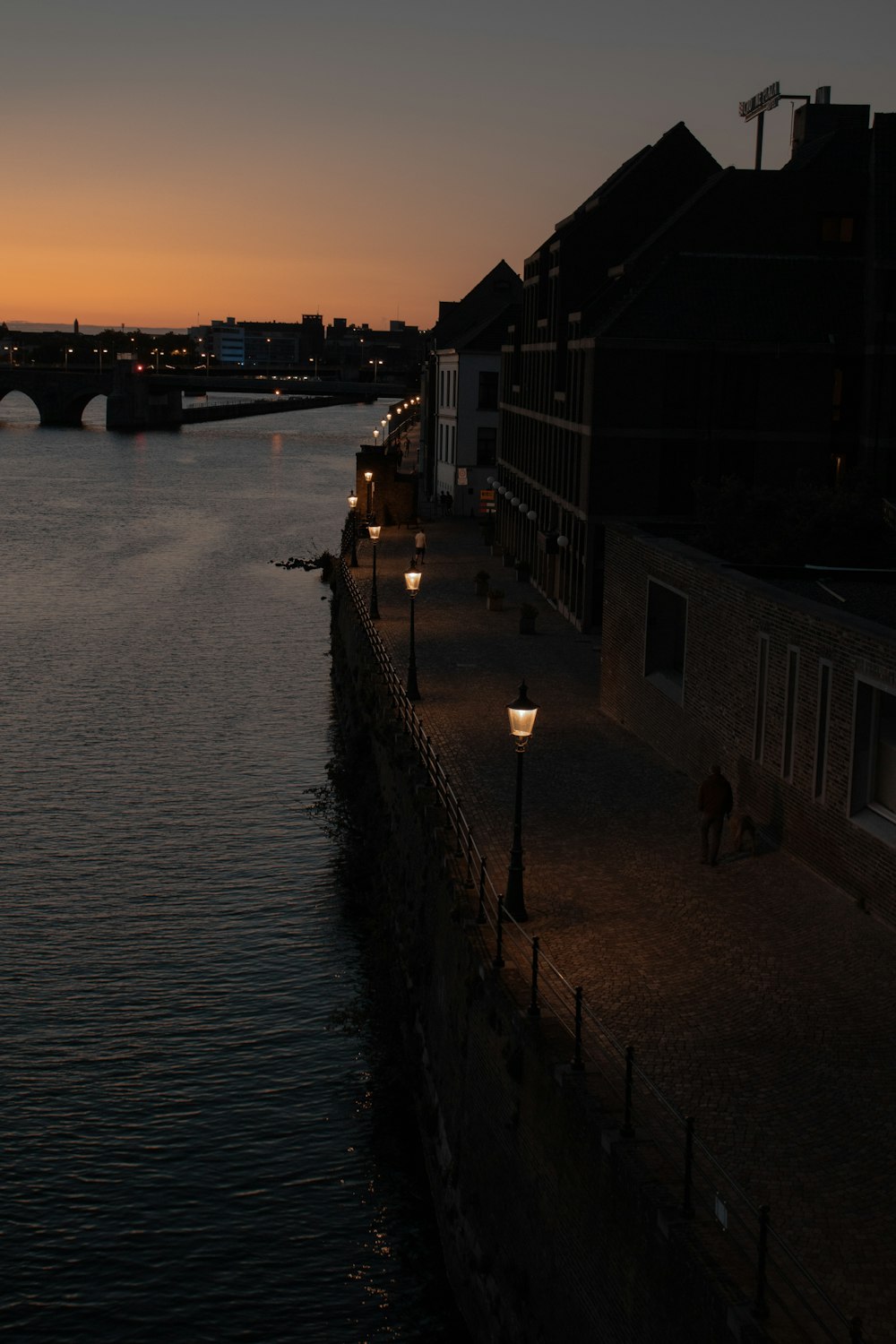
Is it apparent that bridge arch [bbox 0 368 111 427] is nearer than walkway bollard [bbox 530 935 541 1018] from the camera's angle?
No

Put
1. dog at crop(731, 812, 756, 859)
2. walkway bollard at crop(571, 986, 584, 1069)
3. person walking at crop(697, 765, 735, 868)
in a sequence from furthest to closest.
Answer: dog at crop(731, 812, 756, 859)
person walking at crop(697, 765, 735, 868)
walkway bollard at crop(571, 986, 584, 1069)

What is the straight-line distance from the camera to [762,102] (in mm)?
49281

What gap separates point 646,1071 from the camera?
14.2 m

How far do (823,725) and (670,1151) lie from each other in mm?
8523

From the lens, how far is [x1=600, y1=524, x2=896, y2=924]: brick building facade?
1870 cm

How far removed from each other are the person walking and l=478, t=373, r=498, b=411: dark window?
60.4m

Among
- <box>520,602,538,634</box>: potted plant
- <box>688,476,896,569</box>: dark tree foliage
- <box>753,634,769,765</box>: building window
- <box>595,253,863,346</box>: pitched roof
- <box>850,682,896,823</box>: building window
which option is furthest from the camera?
<box>595,253,863,346</box>: pitched roof

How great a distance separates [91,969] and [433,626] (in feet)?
61.9

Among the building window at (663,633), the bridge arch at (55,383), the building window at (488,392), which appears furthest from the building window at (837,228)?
the bridge arch at (55,383)

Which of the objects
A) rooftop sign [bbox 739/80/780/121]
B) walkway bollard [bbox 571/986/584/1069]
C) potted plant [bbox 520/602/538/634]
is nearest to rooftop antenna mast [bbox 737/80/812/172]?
rooftop sign [bbox 739/80/780/121]

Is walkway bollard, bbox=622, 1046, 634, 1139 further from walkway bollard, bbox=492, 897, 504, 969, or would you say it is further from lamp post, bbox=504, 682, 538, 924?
lamp post, bbox=504, 682, 538, 924

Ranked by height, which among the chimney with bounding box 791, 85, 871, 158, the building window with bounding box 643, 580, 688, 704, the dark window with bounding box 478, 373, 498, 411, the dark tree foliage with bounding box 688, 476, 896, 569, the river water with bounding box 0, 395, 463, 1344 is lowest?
the river water with bounding box 0, 395, 463, 1344

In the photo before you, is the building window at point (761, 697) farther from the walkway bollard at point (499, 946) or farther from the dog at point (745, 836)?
the walkway bollard at point (499, 946)

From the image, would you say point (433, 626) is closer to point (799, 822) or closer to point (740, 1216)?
point (799, 822)
